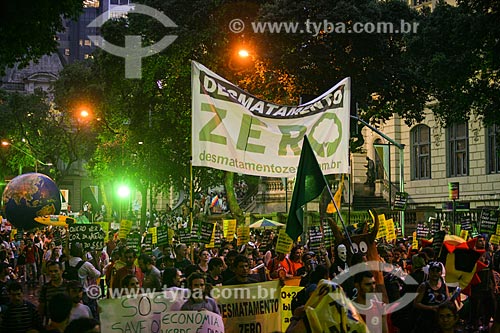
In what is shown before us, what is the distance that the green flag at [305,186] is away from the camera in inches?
470

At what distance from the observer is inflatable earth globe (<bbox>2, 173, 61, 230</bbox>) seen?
3819 cm

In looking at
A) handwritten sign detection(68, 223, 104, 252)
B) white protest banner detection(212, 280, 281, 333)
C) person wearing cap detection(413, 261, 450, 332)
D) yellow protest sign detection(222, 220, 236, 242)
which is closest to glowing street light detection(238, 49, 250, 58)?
yellow protest sign detection(222, 220, 236, 242)

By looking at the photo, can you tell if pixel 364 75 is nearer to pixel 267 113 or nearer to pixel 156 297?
pixel 267 113

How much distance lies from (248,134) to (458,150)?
107 ft

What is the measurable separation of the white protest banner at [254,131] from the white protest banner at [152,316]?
3416mm

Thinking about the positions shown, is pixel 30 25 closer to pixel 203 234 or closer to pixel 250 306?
pixel 203 234

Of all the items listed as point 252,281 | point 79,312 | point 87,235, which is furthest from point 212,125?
point 87,235

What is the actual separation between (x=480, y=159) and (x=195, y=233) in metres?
25.1

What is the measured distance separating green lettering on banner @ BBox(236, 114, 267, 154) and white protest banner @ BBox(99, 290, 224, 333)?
4.02 m

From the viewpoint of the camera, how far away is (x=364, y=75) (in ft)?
117

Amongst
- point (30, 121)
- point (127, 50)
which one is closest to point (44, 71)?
point (30, 121)

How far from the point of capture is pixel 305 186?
481 inches

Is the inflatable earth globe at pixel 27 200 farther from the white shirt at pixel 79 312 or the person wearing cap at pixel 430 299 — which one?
the person wearing cap at pixel 430 299

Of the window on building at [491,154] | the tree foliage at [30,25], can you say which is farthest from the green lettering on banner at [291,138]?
the window on building at [491,154]
